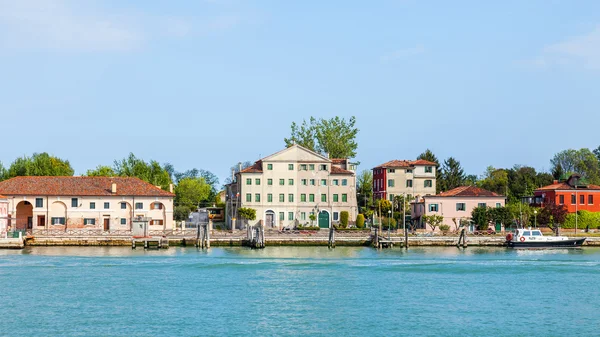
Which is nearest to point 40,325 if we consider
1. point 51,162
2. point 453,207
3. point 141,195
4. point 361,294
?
point 361,294

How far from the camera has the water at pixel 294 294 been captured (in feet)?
111

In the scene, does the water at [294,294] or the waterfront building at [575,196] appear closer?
the water at [294,294]

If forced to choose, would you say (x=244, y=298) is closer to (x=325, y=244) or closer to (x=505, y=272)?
(x=505, y=272)

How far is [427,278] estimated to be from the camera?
48.1 m

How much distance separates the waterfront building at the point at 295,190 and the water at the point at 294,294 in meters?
18.5

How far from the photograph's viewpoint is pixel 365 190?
335 ft

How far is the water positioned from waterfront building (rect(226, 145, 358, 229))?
60.6 ft

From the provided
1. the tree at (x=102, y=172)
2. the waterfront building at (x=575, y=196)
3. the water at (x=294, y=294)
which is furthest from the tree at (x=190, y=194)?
the water at (x=294, y=294)

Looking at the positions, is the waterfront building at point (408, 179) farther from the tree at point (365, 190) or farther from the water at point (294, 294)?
the water at point (294, 294)

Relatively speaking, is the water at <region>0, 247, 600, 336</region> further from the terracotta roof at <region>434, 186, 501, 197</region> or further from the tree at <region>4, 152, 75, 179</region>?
the tree at <region>4, 152, 75, 179</region>

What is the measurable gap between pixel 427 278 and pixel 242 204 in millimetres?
34663

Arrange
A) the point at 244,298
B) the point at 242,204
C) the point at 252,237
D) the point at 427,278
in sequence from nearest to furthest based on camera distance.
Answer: the point at 244,298
the point at 427,278
the point at 252,237
the point at 242,204

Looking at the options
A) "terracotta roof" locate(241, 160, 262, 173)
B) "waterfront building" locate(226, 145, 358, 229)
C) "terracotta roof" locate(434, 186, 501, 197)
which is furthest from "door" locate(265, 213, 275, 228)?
"terracotta roof" locate(434, 186, 501, 197)

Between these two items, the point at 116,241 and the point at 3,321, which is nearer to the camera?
the point at 3,321
